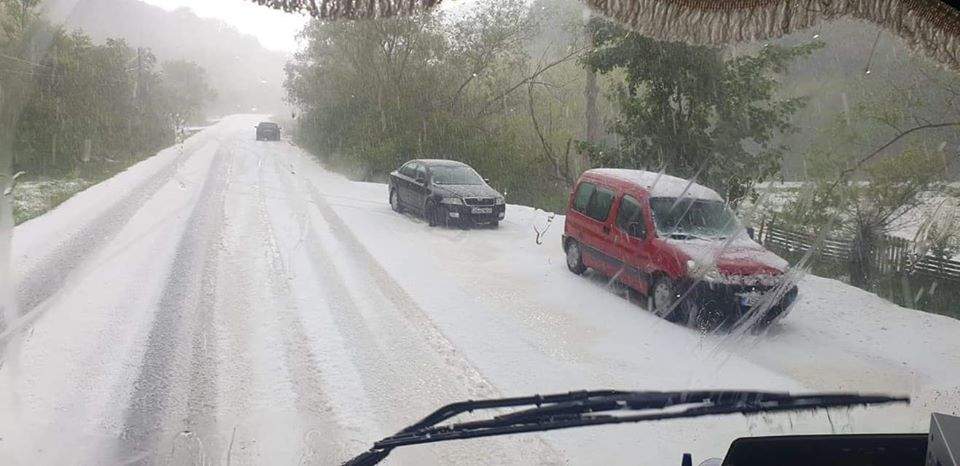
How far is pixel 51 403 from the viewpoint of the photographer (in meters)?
1.83

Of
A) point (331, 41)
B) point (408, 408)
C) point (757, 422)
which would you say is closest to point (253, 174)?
point (331, 41)

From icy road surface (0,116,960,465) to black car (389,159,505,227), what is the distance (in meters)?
0.08

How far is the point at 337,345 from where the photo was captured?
6.78 feet

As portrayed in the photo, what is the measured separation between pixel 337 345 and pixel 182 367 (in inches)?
16.8

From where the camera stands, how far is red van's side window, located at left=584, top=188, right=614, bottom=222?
2.09m

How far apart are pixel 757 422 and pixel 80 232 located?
2.07 m

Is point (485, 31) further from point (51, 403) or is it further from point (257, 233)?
point (51, 403)

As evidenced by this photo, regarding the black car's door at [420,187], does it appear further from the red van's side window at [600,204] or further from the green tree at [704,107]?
the green tree at [704,107]

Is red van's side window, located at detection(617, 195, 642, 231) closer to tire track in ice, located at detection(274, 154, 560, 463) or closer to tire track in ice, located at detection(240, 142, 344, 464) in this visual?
tire track in ice, located at detection(274, 154, 560, 463)

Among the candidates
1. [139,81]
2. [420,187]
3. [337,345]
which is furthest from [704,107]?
[139,81]

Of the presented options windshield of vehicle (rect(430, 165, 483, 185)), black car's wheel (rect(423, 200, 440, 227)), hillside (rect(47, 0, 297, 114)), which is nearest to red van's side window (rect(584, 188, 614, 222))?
windshield of vehicle (rect(430, 165, 483, 185))

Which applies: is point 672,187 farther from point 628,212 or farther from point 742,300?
point 742,300

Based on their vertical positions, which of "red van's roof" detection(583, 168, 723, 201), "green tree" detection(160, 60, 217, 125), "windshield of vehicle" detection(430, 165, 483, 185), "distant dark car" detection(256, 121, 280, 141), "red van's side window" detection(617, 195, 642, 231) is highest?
"green tree" detection(160, 60, 217, 125)

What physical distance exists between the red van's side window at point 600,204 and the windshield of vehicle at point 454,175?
40cm
